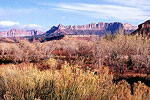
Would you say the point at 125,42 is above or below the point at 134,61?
above

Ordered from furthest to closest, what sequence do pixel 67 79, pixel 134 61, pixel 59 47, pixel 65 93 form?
pixel 59 47
pixel 134 61
pixel 67 79
pixel 65 93

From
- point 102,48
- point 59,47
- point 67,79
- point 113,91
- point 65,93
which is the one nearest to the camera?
point 65,93

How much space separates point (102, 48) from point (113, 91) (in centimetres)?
2530

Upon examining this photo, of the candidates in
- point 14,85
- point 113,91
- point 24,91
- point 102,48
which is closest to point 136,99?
point 113,91

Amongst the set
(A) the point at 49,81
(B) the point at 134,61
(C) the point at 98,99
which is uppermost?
(A) the point at 49,81

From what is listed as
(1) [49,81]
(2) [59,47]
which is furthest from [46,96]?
(2) [59,47]

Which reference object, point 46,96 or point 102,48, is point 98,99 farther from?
point 102,48

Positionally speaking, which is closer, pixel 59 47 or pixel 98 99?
pixel 98 99

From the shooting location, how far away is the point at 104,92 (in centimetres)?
457

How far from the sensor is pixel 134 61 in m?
34.0

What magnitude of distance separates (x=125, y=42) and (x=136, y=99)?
2676 centimetres

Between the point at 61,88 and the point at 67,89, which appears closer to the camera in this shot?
the point at 61,88

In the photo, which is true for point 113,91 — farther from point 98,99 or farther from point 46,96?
point 46,96

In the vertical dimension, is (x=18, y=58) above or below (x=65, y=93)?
below
